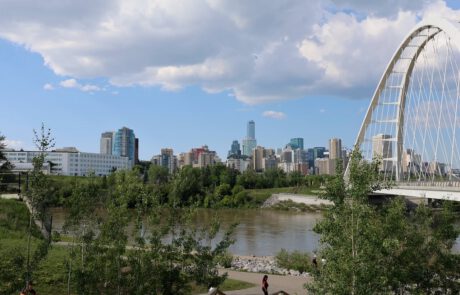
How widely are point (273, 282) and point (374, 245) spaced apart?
10.5m

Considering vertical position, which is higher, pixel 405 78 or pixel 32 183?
pixel 405 78

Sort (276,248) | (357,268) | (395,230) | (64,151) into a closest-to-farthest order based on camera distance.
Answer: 1. (357,268)
2. (395,230)
3. (276,248)
4. (64,151)

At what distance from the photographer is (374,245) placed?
9008mm

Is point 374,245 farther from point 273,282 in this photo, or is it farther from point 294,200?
point 294,200

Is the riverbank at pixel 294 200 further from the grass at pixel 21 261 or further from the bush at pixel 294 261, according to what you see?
the grass at pixel 21 261

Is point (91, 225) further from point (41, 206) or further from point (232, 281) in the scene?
point (232, 281)

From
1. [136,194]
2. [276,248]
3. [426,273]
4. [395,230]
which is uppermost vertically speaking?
[136,194]

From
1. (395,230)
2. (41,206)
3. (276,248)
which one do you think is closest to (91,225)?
(41,206)

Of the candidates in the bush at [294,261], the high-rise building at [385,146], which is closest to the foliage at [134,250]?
the bush at [294,261]

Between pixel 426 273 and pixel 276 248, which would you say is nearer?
pixel 426 273

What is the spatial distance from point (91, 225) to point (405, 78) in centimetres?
4333

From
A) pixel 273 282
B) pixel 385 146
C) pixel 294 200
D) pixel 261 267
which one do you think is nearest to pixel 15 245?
pixel 273 282

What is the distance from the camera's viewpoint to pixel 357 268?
28.0 ft

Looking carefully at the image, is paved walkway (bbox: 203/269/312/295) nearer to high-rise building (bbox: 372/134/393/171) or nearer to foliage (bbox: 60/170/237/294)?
foliage (bbox: 60/170/237/294)
